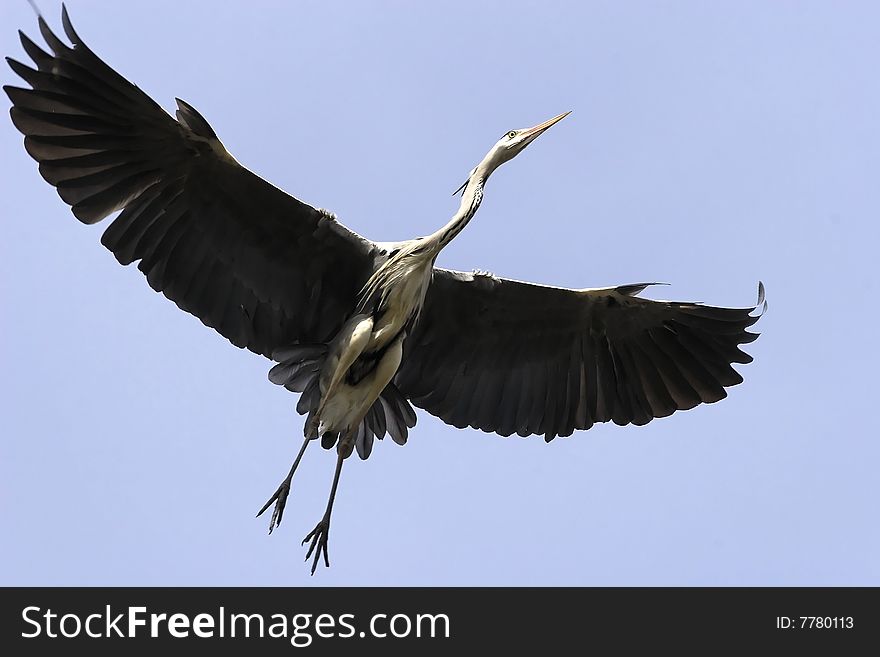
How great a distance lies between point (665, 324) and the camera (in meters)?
14.0

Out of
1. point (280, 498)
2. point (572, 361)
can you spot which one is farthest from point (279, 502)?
point (572, 361)

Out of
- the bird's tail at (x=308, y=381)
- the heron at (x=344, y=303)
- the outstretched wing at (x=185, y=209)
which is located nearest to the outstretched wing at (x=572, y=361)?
the heron at (x=344, y=303)

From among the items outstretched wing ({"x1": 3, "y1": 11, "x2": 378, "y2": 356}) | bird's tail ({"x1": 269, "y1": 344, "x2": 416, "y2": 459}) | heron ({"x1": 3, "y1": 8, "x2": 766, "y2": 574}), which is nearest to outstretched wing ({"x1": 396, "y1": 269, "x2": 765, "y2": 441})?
heron ({"x1": 3, "y1": 8, "x2": 766, "y2": 574})

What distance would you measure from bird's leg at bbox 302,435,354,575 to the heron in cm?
2

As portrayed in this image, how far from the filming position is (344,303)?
13.0m

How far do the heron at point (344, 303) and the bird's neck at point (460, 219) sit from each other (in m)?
0.02

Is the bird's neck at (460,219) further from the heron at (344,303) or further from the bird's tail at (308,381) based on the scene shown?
the bird's tail at (308,381)

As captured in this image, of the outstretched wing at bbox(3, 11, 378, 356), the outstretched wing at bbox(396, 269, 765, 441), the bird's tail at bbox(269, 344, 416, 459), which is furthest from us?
the outstretched wing at bbox(396, 269, 765, 441)

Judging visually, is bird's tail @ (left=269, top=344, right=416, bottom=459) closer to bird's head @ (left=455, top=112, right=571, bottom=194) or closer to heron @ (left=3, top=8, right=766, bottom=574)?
heron @ (left=3, top=8, right=766, bottom=574)

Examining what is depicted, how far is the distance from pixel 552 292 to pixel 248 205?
2.89m

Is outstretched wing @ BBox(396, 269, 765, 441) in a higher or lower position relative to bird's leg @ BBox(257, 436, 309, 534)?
higher

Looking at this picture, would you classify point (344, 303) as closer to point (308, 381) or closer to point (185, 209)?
point (308, 381)

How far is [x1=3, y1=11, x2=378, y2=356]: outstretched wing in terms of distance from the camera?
11.8m

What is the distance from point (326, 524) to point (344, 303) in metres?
1.92
